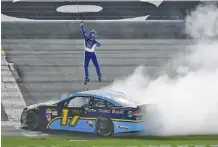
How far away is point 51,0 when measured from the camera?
1070 centimetres

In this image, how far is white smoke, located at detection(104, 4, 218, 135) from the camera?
10242 millimetres

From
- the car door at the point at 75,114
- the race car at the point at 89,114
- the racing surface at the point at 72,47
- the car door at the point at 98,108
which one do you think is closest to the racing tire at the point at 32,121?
the race car at the point at 89,114

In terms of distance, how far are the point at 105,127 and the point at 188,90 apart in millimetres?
1473

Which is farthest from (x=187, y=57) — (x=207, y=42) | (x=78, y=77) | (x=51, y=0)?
(x=51, y=0)

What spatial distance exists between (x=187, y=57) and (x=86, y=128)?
201 cm

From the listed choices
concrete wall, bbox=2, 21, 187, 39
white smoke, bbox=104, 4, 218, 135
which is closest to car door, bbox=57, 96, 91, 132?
white smoke, bbox=104, 4, 218, 135

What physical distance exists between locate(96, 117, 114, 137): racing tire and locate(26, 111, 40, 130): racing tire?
1.04 metres

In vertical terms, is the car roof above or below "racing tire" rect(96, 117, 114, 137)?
above

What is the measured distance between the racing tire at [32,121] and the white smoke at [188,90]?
4.39 ft

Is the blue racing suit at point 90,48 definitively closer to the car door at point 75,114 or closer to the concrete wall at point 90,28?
the concrete wall at point 90,28

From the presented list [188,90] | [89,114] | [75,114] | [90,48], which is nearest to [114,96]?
[89,114]

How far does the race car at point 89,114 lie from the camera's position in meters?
10.1

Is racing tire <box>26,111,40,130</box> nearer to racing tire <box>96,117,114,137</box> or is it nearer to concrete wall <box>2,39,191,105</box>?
concrete wall <box>2,39,191,105</box>

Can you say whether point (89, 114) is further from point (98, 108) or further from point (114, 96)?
point (114, 96)
